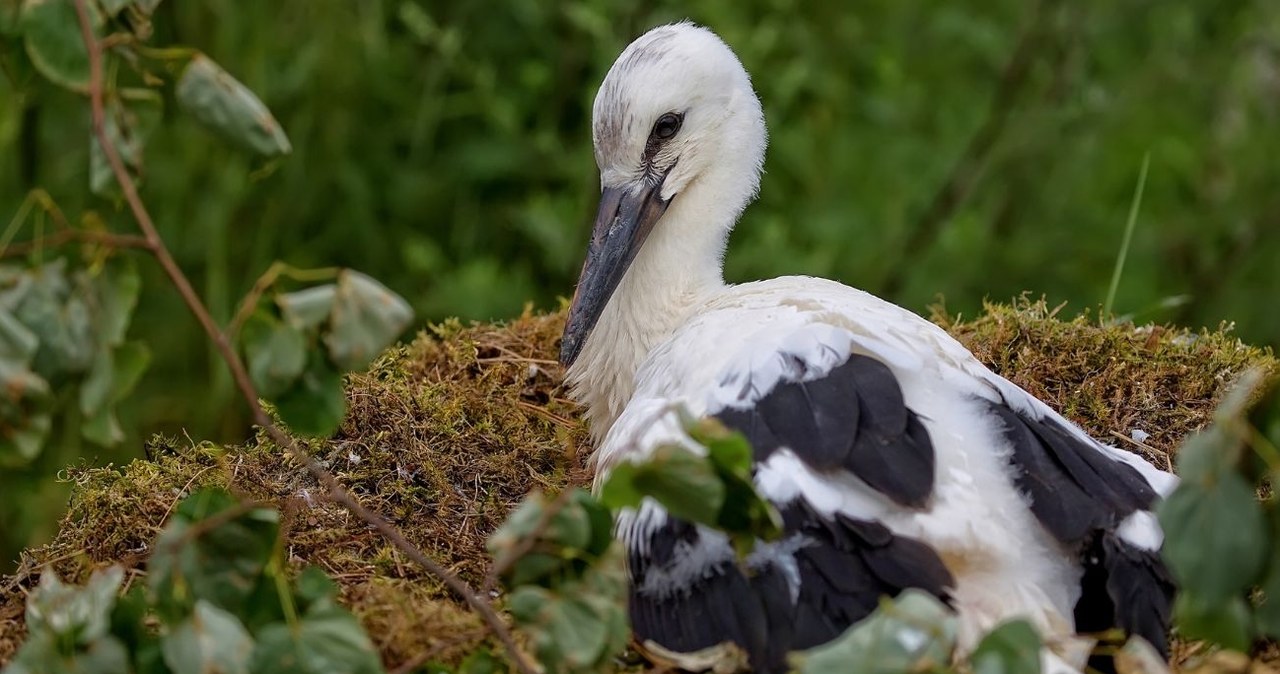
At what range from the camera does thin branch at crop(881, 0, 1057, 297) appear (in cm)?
527

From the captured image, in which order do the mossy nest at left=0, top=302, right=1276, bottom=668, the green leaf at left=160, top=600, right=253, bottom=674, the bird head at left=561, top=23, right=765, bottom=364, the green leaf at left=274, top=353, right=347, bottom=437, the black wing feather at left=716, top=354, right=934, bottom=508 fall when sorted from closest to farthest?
the green leaf at left=160, top=600, right=253, bottom=674 → the green leaf at left=274, top=353, right=347, bottom=437 → the black wing feather at left=716, top=354, right=934, bottom=508 → the mossy nest at left=0, top=302, right=1276, bottom=668 → the bird head at left=561, top=23, right=765, bottom=364

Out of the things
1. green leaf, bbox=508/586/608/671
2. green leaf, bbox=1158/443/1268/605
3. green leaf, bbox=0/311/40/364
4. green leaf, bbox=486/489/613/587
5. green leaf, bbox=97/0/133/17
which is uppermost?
green leaf, bbox=97/0/133/17

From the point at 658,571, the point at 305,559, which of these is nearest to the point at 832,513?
the point at 658,571

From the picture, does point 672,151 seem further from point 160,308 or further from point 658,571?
point 160,308

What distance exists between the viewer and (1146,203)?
231 inches

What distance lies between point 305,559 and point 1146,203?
12.6 ft

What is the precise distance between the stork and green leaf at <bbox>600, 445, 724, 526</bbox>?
83mm

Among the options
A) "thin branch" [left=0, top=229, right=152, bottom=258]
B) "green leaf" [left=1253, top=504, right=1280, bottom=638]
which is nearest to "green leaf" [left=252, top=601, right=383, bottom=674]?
"thin branch" [left=0, top=229, right=152, bottom=258]

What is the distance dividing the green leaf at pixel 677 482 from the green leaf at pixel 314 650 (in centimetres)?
39

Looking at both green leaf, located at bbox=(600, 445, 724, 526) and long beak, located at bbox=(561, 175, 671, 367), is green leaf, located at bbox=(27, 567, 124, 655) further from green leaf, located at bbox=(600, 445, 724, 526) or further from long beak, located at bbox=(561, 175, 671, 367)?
long beak, located at bbox=(561, 175, 671, 367)

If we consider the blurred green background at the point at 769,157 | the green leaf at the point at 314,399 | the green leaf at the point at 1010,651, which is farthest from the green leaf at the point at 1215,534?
the blurred green background at the point at 769,157

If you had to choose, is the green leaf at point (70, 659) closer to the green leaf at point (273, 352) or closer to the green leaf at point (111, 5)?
the green leaf at point (273, 352)

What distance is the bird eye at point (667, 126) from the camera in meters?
3.46

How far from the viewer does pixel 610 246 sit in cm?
351
